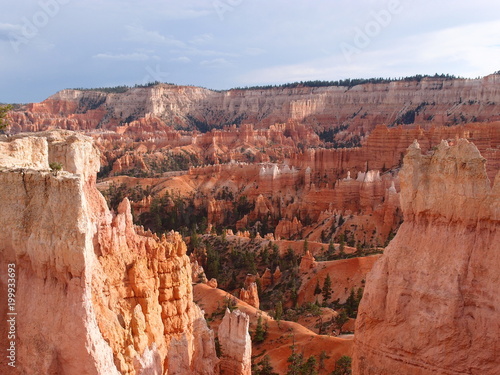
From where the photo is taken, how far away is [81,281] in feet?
29.5

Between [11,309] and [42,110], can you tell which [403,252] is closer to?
[11,309]

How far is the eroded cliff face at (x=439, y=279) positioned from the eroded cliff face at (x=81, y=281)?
5.49 meters

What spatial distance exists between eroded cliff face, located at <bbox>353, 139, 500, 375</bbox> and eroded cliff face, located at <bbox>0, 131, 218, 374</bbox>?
549cm

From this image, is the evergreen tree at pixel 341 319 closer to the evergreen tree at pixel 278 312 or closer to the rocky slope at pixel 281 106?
the evergreen tree at pixel 278 312

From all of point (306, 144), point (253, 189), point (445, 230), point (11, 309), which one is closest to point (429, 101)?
point (306, 144)

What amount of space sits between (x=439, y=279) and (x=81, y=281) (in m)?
9.31

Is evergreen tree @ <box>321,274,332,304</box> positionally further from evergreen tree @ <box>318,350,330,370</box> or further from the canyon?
evergreen tree @ <box>318,350,330,370</box>

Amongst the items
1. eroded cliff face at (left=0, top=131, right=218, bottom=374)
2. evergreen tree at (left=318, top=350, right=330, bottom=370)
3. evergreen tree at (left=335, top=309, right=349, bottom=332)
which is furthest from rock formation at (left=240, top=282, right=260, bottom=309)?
eroded cliff face at (left=0, top=131, right=218, bottom=374)

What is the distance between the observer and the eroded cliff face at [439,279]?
1173cm

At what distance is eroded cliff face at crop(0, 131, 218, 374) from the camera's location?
9.03m

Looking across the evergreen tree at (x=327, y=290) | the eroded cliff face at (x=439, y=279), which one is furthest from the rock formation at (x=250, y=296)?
the eroded cliff face at (x=439, y=279)

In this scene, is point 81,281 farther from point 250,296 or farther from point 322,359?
point 250,296

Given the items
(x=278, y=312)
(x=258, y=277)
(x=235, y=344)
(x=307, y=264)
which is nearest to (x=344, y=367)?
(x=235, y=344)

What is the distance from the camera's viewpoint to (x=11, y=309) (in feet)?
30.9
